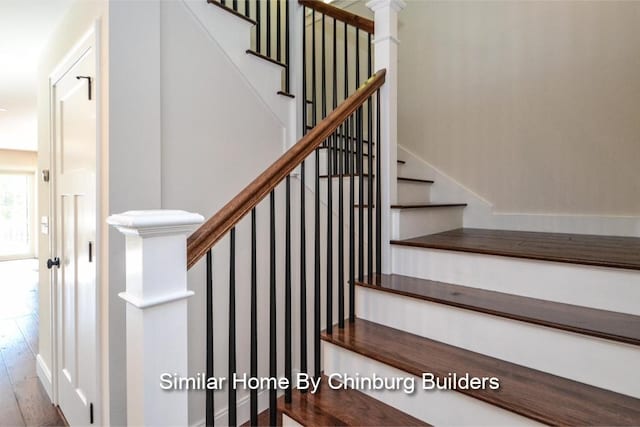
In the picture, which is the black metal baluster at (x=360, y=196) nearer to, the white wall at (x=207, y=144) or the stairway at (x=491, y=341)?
the stairway at (x=491, y=341)

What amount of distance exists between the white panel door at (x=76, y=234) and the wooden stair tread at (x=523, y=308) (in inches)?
52.2

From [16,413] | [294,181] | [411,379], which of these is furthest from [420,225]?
[16,413]

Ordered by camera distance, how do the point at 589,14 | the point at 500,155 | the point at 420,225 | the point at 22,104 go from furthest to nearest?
the point at 22,104
the point at 500,155
the point at 589,14
the point at 420,225

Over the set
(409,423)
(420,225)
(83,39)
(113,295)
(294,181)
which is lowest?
(409,423)

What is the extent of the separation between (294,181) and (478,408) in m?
1.56

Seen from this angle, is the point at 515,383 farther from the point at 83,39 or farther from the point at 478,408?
the point at 83,39

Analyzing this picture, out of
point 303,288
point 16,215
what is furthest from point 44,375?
point 16,215

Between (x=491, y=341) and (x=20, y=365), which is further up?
(x=491, y=341)

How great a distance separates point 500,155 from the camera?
2580 millimetres

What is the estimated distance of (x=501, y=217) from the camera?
8.41ft

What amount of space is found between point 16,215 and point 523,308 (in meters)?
10.2

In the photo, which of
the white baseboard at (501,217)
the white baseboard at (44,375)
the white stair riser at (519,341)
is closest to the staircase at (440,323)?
the white stair riser at (519,341)

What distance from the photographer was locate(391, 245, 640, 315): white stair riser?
1219 millimetres

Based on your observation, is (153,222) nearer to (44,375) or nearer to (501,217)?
(501,217)
